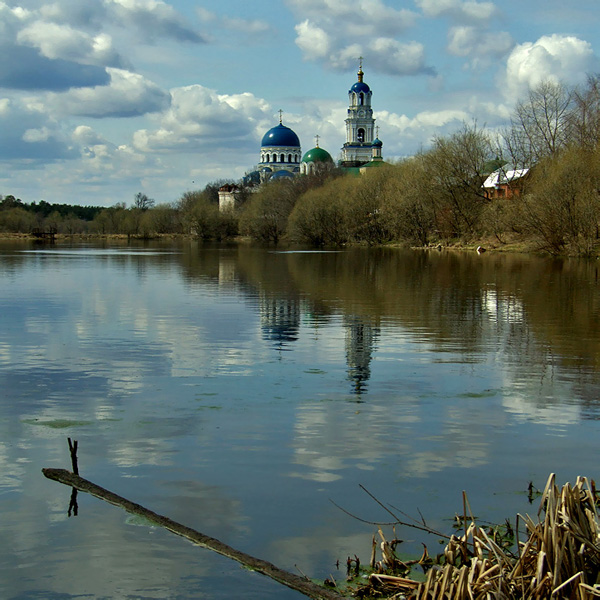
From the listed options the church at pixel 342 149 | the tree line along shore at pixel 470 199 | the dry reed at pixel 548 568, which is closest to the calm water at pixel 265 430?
the dry reed at pixel 548 568

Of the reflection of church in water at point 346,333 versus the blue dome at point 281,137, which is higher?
the blue dome at point 281,137

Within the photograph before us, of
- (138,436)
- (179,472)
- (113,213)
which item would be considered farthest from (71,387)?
(113,213)

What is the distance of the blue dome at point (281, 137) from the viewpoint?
164375 millimetres

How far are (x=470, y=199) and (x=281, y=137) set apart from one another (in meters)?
103

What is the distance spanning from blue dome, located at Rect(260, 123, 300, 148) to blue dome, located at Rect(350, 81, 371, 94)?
68.9 feet

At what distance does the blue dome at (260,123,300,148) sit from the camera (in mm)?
164375

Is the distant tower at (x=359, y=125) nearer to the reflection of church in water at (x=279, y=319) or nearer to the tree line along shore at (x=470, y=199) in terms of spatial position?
the tree line along shore at (x=470, y=199)

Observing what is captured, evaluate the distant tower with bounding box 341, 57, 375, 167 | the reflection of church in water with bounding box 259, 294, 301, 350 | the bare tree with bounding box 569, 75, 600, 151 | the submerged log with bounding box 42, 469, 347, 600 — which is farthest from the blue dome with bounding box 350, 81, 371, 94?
the submerged log with bounding box 42, 469, 347, 600

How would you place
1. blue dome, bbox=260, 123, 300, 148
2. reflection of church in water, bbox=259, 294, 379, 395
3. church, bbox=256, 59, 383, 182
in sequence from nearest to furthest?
1. reflection of church in water, bbox=259, 294, 379, 395
2. church, bbox=256, 59, 383, 182
3. blue dome, bbox=260, 123, 300, 148

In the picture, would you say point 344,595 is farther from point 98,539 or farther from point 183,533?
point 98,539

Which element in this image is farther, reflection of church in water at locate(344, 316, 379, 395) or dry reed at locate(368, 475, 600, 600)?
reflection of church in water at locate(344, 316, 379, 395)

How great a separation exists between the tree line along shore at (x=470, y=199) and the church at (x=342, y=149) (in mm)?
37756

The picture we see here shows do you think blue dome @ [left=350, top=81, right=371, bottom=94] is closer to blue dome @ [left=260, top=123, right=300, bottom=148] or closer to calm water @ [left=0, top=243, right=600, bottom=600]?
blue dome @ [left=260, top=123, right=300, bottom=148]

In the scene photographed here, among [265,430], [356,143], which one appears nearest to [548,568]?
[265,430]
